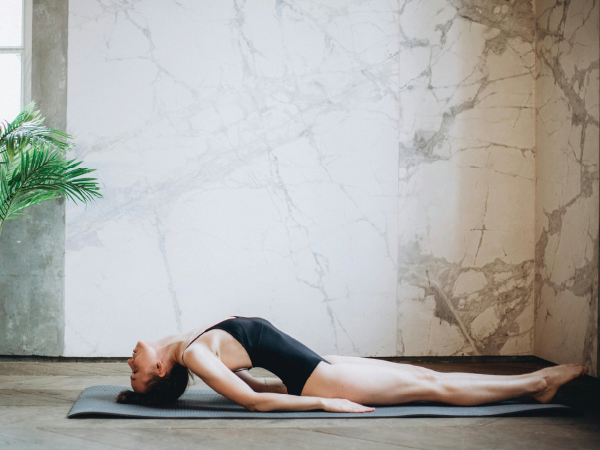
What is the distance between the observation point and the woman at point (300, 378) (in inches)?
85.4

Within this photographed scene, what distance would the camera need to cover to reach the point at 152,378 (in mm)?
2221

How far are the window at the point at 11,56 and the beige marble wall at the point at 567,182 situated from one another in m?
3.18

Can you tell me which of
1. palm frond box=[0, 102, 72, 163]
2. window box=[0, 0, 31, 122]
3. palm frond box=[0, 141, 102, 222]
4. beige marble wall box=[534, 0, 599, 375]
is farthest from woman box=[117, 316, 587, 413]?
window box=[0, 0, 31, 122]

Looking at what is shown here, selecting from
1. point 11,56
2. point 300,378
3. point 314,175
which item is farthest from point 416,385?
point 11,56

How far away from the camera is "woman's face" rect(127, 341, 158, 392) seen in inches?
85.4

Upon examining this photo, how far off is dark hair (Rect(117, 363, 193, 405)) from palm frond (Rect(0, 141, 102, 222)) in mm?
1281

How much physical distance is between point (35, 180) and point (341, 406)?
6.44ft

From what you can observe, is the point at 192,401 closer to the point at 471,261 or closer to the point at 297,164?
the point at 297,164

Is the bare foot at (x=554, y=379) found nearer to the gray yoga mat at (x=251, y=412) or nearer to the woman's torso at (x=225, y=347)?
the gray yoga mat at (x=251, y=412)

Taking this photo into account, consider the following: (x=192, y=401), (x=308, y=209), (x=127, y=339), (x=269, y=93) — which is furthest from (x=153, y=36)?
(x=192, y=401)

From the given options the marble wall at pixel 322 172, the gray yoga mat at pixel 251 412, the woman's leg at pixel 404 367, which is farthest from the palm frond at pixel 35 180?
the woman's leg at pixel 404 367

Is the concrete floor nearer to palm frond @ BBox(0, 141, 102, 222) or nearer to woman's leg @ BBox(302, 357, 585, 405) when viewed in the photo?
woman's leg @ BBox(302, 357, 585, 405)

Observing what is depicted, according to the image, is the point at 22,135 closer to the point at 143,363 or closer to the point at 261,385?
the point at 143,363

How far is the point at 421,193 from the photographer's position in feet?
11.4
